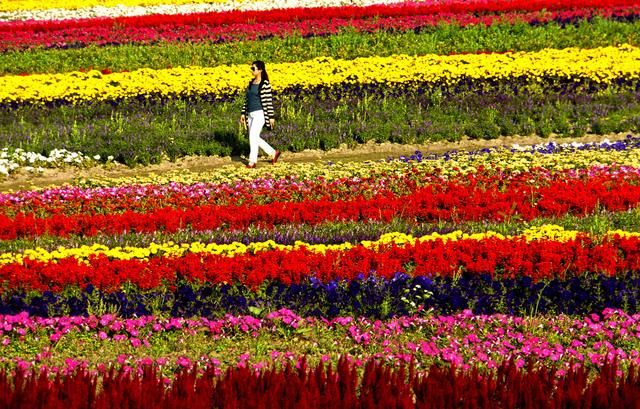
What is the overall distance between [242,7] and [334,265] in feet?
86.6

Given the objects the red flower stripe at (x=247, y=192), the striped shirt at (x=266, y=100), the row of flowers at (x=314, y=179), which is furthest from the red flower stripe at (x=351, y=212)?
the striped shirt at (x=266, y=100)

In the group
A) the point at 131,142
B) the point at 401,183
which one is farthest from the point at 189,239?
the point at 131,142

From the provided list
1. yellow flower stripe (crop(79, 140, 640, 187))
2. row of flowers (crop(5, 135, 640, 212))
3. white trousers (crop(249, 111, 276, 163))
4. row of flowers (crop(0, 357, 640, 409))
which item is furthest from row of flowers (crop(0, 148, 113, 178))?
row of flowers (crop(0, 357, 640, 409))

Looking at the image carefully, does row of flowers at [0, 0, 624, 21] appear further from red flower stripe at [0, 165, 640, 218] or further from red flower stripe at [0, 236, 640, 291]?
red flower stripe at [0, 236, 640, 291]

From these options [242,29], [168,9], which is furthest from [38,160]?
[168,9]

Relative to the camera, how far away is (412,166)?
45.7 feet

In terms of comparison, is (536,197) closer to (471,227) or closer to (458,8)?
(471,227)

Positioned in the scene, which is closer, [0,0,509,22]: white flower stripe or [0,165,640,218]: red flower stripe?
[0,165,640,218]: red flower stripe

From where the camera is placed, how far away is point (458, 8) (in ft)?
93.2

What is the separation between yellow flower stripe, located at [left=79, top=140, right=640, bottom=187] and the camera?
13.4 metres

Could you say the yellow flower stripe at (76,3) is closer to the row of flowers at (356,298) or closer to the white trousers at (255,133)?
the white trousers at (255,133)

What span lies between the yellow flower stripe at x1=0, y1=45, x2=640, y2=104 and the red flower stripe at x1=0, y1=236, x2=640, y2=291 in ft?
40.5

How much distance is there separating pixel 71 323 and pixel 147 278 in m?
0.87

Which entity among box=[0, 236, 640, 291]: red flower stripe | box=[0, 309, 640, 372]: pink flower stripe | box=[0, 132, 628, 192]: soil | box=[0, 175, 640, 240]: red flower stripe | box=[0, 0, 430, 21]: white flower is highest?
box=[0, 0, 430, 21]: white flower
